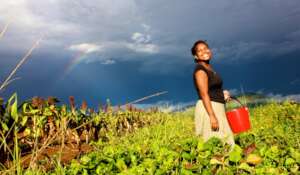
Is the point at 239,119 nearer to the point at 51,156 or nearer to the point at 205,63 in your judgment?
the point at 205,63

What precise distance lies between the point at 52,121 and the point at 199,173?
5.44 m

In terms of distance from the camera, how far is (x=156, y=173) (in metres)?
3.52

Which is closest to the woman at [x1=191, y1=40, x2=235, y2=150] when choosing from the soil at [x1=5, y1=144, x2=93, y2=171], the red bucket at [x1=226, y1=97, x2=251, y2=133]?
the red bucket at [x1=226, y1=97, x2=251, y2=133]

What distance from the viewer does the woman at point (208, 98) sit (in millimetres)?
5887

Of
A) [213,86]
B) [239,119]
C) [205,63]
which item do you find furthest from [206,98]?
[239,119]

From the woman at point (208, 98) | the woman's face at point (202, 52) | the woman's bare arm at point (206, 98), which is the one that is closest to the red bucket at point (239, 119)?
the woman at point (208, 98)

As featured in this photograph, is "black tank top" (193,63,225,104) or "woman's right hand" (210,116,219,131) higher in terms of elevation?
"black tank top" (193,63,225,104)

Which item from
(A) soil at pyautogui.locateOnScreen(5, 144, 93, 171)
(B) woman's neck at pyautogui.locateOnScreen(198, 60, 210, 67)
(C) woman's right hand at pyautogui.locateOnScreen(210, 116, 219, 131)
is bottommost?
(A) soil at pyautogui.locateOnScreen(5, 144, 93, 171)

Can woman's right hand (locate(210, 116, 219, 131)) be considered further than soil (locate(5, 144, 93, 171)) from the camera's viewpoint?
Yes

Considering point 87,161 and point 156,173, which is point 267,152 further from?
point 87,161

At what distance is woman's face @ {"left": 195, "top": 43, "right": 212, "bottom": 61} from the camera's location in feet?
20.2

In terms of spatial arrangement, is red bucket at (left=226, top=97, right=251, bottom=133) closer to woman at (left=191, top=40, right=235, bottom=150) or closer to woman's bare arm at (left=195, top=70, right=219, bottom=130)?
woman at (left=191, top=40, right=235, bottom=150)

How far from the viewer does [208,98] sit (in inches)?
232

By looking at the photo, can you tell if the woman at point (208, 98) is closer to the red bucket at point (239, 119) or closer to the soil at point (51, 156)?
the red bucket at point (239, 119)
